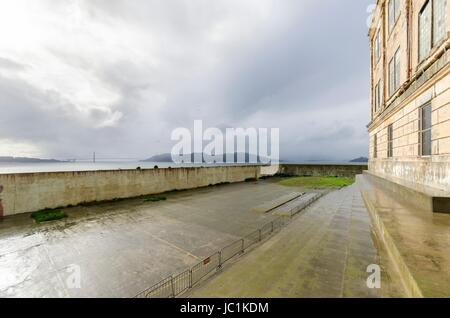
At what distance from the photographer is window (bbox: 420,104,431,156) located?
9.58 meters

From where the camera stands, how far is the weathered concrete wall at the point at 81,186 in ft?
44.4

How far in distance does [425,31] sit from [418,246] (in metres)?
12.2

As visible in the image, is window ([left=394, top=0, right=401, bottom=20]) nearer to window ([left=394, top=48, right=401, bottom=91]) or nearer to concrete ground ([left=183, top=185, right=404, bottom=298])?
window ([left=394, top=48, right=401, bottom=91])

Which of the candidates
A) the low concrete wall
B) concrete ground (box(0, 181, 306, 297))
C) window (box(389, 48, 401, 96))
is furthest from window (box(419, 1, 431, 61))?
concrete ground (box(0, 181, 306, 297))

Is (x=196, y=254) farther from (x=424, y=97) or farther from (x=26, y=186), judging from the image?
(x=26, y=186)

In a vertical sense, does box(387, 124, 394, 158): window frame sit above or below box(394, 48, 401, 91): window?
below

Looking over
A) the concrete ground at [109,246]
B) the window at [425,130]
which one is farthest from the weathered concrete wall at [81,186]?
the window at [425,130]

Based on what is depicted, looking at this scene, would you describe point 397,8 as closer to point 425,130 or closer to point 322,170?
point 425,130

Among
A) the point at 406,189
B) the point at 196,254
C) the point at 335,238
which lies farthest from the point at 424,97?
the point at 196,254

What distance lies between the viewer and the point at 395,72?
15562mm

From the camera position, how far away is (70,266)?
A: 6.97 m

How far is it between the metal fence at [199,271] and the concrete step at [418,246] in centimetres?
461

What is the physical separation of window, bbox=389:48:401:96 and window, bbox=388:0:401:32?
2685 mm
